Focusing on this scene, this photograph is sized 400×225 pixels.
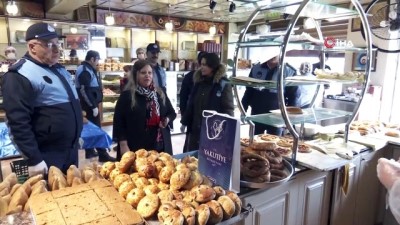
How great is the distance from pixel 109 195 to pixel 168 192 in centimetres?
23

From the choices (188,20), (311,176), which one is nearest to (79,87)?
(311,176)

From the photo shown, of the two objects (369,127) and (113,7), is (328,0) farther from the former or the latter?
(113,7)

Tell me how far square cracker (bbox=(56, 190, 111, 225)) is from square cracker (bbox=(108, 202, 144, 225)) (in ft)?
0.09

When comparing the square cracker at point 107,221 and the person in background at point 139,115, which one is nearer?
the square cracker at point 107,221

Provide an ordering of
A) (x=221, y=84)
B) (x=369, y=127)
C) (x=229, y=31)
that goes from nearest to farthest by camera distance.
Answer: (x=369, y=127)
(x=221, y=84)
(x=229, y=31)

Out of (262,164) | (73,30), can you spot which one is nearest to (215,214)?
(262,164)

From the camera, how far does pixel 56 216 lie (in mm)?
994

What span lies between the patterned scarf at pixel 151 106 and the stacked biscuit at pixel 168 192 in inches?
42.0

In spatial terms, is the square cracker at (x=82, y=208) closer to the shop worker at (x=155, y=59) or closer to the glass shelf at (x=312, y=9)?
the glass shelf at (x=312, y=9)

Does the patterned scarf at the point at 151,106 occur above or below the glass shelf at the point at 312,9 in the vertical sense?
below

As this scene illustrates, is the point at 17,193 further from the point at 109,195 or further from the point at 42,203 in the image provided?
the point at 109,195

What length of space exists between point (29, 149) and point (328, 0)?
584cm

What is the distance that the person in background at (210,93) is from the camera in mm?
2936

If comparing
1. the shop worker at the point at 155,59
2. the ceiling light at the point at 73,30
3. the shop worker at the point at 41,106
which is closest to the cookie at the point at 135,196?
the shop worker at the point at 41,106
